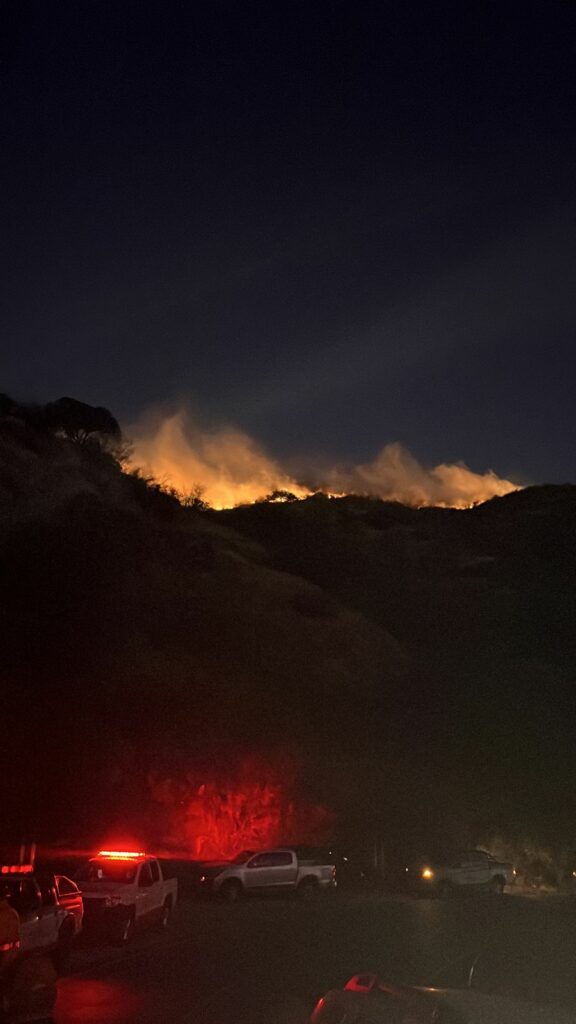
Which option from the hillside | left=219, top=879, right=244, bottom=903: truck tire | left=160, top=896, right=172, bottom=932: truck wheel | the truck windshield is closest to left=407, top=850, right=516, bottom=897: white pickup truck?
the hillside

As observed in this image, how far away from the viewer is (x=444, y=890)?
3659 cm

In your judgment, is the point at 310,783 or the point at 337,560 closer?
the point at 310,783

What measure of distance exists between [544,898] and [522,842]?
11.0m

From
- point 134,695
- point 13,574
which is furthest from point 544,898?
point 13,574

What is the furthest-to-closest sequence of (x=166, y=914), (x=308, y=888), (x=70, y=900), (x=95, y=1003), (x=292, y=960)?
(x=308, y=888) → (x=166, y=914) → (x=70, y=900) → (x=292, y=960) → (x=95, y=1003)

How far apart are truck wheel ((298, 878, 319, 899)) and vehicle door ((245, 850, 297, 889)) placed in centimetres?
44

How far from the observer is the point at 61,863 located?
1299 inches

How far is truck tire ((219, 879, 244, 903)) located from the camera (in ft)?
104

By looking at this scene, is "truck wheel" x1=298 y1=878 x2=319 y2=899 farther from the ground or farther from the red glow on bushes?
the red glow on bushes

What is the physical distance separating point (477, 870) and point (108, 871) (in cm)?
2055

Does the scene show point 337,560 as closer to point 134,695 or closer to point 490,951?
point 134,695

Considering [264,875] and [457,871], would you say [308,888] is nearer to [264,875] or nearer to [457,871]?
[264,875]

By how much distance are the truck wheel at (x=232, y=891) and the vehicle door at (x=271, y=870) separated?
0.30 m

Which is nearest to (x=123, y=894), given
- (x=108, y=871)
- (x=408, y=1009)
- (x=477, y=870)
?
(x=108, y=871)
